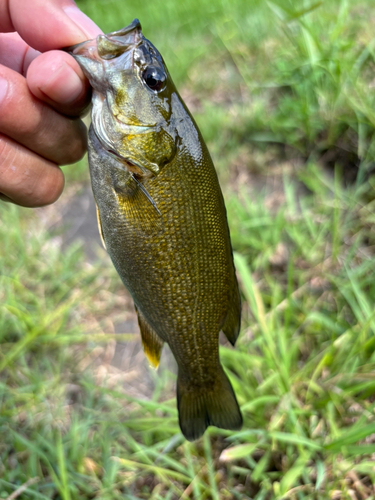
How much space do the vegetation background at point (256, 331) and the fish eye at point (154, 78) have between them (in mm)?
984

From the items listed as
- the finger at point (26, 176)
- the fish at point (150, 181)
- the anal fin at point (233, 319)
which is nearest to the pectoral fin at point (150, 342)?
the fish at point (150, 181)

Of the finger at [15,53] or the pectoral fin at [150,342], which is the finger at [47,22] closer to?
the finger at [15,53]

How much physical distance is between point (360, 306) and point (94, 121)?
144 cm

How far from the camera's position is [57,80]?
1.07 metres

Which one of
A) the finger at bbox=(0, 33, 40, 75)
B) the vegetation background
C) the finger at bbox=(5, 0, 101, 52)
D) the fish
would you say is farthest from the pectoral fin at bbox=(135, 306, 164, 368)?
the finger at bbox=(0, 33, 40, 75)

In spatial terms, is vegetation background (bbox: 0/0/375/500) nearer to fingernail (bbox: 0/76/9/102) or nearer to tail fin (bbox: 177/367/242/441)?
tail fin (bbox: 177/367/242/441)

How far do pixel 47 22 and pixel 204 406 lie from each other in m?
1.36

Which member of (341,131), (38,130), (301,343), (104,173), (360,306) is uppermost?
(38,130)

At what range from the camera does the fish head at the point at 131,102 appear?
3.63ft

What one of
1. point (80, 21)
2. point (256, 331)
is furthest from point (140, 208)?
point (256, 331)

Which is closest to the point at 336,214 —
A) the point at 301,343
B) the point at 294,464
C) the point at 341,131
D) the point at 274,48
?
the point at 301,343

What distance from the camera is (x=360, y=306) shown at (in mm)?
1752

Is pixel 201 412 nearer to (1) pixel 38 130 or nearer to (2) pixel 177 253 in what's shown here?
(2) pixel 177 253

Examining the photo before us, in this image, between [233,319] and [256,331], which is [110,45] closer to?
[233,319]
